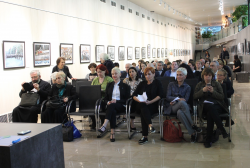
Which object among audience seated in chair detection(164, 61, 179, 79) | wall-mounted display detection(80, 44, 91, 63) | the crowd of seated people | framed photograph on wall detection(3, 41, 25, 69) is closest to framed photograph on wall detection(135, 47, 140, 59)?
wall-mounted display detection(80, 44, 91, 63)

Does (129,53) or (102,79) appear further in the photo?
(129,53)

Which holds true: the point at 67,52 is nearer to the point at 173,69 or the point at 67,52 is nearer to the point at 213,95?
the point at 173,69

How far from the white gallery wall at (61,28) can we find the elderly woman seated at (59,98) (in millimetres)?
1751

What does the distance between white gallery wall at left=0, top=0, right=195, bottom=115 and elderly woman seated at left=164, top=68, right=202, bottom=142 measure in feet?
13.7

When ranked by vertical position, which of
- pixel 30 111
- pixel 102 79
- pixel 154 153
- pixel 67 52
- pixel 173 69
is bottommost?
pixel 154 153

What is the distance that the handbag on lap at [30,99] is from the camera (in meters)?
6.04

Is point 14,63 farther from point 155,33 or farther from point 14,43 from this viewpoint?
point 155,33

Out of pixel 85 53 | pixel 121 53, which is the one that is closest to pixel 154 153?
pixel 85 53

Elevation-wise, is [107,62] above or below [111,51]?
below

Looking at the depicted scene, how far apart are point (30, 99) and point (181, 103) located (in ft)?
10.6

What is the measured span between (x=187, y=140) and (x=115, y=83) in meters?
1.90

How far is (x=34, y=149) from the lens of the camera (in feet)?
8.96

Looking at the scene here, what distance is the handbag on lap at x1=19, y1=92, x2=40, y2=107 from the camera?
6.04m

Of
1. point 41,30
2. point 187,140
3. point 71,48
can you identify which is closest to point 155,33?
point 71,48
